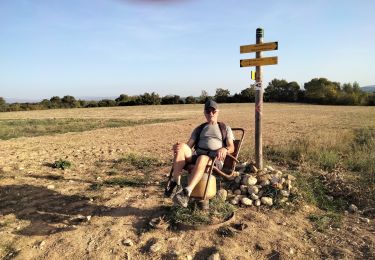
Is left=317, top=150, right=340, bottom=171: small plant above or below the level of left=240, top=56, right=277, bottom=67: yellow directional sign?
below

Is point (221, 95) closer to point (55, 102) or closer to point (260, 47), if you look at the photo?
point (55, 102)

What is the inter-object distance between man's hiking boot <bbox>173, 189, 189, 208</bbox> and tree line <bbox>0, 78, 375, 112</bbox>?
46538 millimetres

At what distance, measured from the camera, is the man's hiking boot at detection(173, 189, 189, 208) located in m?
4.64

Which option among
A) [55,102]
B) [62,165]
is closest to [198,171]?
[62,165]

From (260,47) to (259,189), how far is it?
2.31 meters

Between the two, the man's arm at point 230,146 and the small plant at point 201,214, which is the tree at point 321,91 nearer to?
the man's arm at point 230,146

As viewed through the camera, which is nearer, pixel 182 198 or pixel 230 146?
pixel 182 198

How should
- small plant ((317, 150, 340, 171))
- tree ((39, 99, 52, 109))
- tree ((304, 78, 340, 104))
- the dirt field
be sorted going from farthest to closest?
tree ((39, 99, 52, 109)) < tree ((304, 78, 340, 104)) < small plant ((317, 150, 340, 171)) < the dirt field

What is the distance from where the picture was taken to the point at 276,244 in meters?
4.38

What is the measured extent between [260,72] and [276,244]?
3.10m

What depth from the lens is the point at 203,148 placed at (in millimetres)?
5496

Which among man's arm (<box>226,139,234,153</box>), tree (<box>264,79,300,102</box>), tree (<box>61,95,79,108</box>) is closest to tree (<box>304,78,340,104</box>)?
tree (<box>264,79,300,102</box>)

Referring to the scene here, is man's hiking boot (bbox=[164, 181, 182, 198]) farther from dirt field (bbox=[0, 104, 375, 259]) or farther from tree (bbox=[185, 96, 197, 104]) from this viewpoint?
tree (bbox=[185, 96, 197, 104])

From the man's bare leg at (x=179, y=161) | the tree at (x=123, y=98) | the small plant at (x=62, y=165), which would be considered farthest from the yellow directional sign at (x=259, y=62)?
the tree at (x=123, y=98)
